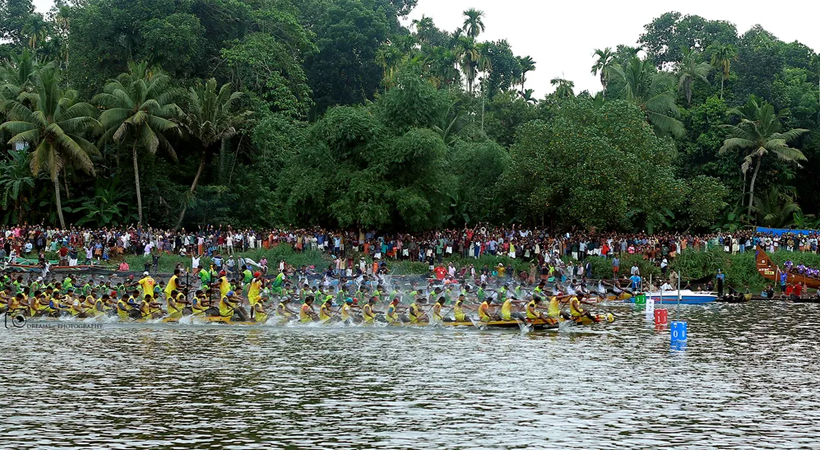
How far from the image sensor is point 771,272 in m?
48.2

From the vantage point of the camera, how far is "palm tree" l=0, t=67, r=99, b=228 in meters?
49.6

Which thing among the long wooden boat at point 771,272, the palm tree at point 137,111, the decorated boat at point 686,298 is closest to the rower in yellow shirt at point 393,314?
the decorated boat at point 686,298

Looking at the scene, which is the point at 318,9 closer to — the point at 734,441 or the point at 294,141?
the point at 294,141

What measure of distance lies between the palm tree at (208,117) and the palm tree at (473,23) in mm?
35139

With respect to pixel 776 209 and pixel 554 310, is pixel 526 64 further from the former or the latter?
pixel 554 310

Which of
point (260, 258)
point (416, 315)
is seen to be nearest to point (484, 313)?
point (416, 315)

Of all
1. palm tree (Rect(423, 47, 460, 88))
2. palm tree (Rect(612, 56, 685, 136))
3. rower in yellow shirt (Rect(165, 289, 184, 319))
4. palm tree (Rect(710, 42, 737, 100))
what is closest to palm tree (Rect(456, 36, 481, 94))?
palm tree (Rect(423, 47, 460, 88))

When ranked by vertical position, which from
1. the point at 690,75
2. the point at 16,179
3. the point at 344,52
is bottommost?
the point at 16,179

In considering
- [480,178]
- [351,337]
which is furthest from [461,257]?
[351,337]

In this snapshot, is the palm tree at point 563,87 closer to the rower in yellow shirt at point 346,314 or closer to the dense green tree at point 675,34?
the dense green tree at point 675,34

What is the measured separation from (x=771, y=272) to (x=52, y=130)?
39.5 meters

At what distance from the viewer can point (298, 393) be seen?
2111 centimetres

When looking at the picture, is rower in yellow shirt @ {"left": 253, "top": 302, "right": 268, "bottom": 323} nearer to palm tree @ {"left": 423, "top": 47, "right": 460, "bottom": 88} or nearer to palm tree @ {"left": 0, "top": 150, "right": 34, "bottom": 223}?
palm tree @ {"left": 0, "top": 150, "right": 34, "bottom": 223}

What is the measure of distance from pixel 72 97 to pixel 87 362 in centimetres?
3308
